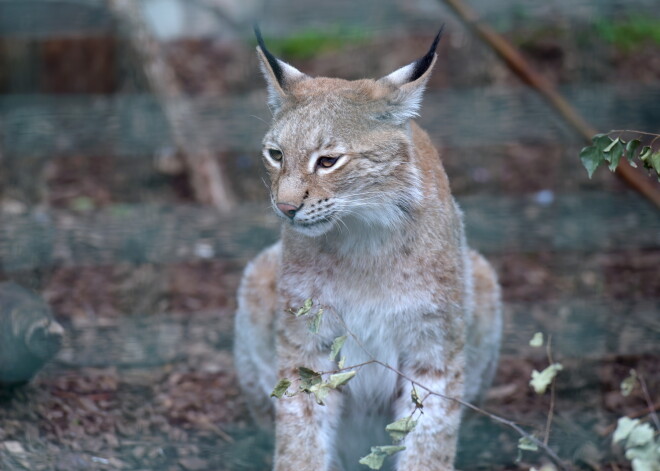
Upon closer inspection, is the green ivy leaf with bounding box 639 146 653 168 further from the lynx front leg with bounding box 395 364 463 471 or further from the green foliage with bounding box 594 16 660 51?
the green foliage with bounding box 594 16 660 51

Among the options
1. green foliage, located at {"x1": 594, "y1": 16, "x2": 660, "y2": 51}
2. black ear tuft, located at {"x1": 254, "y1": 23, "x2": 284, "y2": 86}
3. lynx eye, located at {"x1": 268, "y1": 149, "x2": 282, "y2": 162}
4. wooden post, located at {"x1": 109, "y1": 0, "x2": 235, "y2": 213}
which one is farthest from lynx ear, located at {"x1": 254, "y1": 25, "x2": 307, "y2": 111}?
green foliage, located at {"x1": 594, "y1": 16, "x2": 660, "y2": 51}

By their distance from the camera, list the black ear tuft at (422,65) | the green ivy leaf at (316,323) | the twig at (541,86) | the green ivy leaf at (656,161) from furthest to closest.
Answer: the twig at (541,86)
the black ear tuft at (422,65)
the green ivy leaf at (316,323)
the green ivy leaf at (656,161)

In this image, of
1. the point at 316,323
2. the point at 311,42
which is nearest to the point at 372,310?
the point at 316,323

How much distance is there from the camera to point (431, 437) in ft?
13.6

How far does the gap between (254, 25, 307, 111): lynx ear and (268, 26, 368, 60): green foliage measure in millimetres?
5828

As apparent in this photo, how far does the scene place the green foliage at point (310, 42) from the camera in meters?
10.2

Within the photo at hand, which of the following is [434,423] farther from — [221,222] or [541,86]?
[221,222]

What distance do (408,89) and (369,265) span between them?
0.85 m

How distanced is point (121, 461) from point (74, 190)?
4110 mm

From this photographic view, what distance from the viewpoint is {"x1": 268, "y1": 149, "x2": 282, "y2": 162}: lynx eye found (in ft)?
13.1

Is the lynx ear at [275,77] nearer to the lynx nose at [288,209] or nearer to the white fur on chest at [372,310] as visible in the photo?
the lynx nose at [288,209]

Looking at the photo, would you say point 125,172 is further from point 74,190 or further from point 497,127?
point 497,127

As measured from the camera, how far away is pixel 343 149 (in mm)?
3875

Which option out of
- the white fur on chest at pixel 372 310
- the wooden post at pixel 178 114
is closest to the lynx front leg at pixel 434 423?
the white fur on chest at pixel 372 310
